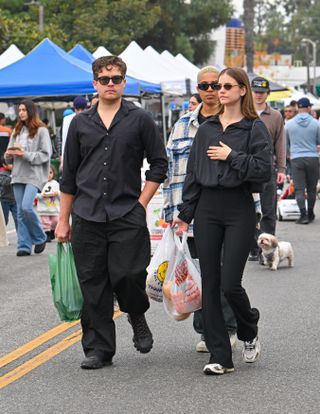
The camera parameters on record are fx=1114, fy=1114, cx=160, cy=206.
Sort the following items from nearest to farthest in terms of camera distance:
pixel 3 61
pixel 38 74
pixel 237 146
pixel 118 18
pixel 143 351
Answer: pixel 237 146 < pixel 143 351 < pixel 38 74 < pixel 3 61 < pixel 118 18

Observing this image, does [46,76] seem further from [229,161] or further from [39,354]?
[229,161]

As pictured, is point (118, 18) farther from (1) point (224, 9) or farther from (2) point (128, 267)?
(2) point (128, 267)

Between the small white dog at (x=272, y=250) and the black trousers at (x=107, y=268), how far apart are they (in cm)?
506

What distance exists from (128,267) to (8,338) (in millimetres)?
1859

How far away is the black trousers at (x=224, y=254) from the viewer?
267 inches

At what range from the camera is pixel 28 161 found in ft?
44.2

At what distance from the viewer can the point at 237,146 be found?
6840 mm

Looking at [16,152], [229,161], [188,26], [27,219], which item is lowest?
[188,26]

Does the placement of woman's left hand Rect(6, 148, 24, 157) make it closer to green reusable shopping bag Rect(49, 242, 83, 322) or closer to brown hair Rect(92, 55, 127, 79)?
green reusable shopping bag Rect(49, 242, 83, 322)

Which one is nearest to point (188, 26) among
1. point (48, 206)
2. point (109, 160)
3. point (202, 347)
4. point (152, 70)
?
point (152, 70)

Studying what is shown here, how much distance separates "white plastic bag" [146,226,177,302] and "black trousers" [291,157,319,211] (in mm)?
10568

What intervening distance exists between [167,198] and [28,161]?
6.07m

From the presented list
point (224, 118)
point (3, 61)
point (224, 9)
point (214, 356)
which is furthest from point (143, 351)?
point (224, 9)

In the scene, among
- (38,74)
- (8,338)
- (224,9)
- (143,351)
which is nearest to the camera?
(143,351)
